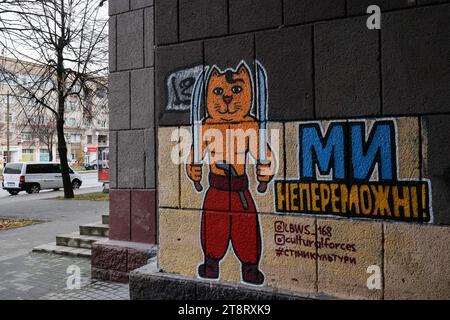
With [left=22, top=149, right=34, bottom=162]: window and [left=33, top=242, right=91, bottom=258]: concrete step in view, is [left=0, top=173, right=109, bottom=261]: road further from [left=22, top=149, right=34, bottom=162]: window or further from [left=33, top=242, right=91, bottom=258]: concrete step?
[left=22, top=149, right=34, bottom=162]: window

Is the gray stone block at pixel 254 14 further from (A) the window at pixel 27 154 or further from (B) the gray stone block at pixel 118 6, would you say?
(A) the window at pixel 27 154

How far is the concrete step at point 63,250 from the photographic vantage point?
26.1 ft

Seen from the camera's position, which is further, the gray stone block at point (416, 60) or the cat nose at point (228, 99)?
the cat nose at point (228, 99)

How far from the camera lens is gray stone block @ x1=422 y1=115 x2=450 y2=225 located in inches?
138

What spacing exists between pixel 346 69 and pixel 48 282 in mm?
5355

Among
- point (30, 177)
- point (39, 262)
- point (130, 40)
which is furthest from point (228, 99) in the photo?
point (30, 177)

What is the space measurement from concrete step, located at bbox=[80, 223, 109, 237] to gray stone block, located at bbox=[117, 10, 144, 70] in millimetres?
3398

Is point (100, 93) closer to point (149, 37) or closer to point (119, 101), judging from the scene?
point (119, 101)

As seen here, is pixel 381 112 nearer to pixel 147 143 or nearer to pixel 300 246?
pixel 300 246

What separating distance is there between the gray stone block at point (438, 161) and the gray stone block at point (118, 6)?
486 centimetres

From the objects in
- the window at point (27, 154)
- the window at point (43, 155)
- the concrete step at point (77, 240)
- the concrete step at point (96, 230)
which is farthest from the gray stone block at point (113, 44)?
the window at point (43, 155)

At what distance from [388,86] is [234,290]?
2.50 metres

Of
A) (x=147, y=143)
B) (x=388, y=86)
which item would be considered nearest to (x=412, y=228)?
(x=388, y=86)
